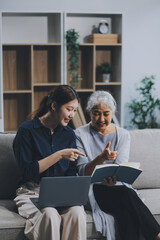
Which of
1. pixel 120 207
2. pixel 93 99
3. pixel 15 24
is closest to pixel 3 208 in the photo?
pixel 120 207

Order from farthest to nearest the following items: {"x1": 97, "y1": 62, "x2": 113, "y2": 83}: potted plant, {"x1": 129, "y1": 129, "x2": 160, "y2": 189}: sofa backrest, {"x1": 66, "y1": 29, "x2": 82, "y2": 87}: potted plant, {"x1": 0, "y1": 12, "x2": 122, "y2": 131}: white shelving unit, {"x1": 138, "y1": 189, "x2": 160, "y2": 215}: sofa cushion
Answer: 1. {"x1": 97, "y1": 62, "x2": 113, "y2": 83}: potted plant
2. {"x1": 0, "y1": 12, "x2": 122, "y2": 131}: white shelving unit
3. {"x1": 66, "y1": 29, "x2": 82, "y2": 87}: potted plant
4. {"x1": 129, "y1": 129, "x2": 160, "y2": 189}: sofa backrest
5. {"x1": 138, "y1": 189, "x2": 160, "y2": 215}: sofa cushion

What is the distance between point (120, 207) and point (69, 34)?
2.93 metres

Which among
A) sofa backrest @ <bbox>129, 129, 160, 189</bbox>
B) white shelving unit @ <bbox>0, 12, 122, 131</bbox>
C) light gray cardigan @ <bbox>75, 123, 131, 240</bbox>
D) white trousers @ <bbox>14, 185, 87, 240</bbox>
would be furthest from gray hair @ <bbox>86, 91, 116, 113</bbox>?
white shelving unit @ <bbox>0, 12, 122, 131</bbox>

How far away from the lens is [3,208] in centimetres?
232

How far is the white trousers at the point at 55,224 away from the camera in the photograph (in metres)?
2.00

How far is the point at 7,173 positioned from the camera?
2.50 metres

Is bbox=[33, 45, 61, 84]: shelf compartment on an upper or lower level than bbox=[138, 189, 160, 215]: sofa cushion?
upper

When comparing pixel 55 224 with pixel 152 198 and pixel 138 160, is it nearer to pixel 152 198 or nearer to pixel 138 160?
pixel 152 198

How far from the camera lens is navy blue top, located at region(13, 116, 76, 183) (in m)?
2.21

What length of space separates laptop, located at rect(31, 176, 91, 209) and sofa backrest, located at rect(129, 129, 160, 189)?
0.69 metres

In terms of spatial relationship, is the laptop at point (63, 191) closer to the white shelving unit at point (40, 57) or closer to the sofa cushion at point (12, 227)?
the sofa cushion at point (12, 227)

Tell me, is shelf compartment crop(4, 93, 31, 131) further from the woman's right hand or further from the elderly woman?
the woman's right hand

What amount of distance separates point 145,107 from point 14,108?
1.81m

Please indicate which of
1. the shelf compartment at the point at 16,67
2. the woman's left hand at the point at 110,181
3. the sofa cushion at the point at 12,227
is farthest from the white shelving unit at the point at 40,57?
the sofa cushion at the point at 12,227
